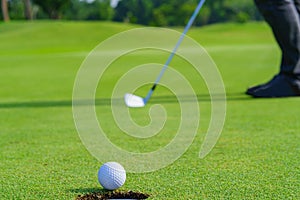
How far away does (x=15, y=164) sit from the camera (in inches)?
118

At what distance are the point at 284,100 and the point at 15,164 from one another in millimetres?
3656

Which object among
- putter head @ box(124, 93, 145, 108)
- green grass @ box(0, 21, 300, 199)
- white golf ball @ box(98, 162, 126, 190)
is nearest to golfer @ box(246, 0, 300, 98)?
green grass @ box(0, 21, 300, 199)

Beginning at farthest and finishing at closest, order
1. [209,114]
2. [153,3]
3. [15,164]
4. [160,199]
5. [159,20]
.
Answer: [153,3] → [159,20] → [209,114] → [15,164] → [160,199]

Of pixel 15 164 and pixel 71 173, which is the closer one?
pixel 71 173

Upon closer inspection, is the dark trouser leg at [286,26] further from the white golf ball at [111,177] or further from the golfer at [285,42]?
the white golf ball at [111,177]

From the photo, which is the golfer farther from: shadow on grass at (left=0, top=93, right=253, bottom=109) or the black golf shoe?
shadow on grass at (left=0, top=93, right=253, bottom=109)

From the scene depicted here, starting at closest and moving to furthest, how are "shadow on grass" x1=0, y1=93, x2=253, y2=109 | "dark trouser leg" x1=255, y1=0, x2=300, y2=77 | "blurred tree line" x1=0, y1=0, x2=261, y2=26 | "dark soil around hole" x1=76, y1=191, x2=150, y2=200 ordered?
"dark soil around hole" x1=76, y1=191, x2=150, y2=200 < "shadow on grass" x1=0, y1=93, x2=253, y2=109 < "dark trouser leg" x1=255, y1=0, x2=300, y2=77 < "blurred tree line" x1=0, y1=0, x2=261, y2=26

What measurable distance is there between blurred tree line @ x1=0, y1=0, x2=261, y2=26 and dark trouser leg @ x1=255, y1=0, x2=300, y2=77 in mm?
62746

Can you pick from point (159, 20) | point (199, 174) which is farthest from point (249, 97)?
point (159, 20)

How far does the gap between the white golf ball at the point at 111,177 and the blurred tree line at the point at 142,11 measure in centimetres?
6625

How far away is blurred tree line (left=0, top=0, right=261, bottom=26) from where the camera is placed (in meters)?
75.9

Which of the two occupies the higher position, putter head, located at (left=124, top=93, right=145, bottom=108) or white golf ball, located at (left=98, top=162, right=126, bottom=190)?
white golf ball, located at (left=98, top=162, right=126, bottom=190)

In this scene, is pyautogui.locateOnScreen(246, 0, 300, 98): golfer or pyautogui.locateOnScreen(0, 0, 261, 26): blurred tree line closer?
pyautogui.locateOnScreen(246, 0, 300, 98): golfer

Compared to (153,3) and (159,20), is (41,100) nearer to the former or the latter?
(159,20)
